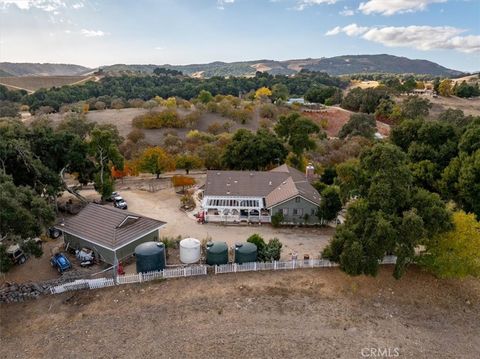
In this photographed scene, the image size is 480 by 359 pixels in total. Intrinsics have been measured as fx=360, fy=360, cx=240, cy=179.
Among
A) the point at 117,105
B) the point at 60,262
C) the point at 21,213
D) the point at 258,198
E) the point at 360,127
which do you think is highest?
the point at 21,213

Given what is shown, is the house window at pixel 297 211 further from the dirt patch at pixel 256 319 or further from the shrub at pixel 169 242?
the shrub at pixel 169 242

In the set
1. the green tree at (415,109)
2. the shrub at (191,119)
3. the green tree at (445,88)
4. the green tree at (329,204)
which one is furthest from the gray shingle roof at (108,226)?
the green tree at (445,88)

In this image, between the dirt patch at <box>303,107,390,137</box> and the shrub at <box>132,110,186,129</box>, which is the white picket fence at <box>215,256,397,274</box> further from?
the dirt patch at <box>303,107,390,137</box>

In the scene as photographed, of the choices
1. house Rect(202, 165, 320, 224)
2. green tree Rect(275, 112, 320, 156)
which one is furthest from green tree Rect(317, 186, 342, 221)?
green tree Rect(275, 112, 320, 156)

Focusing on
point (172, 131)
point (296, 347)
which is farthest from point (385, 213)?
point (172, 131)

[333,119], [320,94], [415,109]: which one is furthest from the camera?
[320,94]

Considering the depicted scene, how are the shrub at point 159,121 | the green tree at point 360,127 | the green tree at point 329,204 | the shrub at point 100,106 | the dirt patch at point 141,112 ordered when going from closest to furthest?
the green tree at point 329,204 < the green tree at point 360,127 < the dirt patch at point 141,112 < the shrub at point 159,121 < the shrub at point 100,106

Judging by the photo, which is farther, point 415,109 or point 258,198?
point 415,109

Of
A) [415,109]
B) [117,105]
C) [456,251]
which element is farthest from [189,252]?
[117,105]

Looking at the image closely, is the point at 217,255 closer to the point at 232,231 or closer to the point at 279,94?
the point at 232,231
